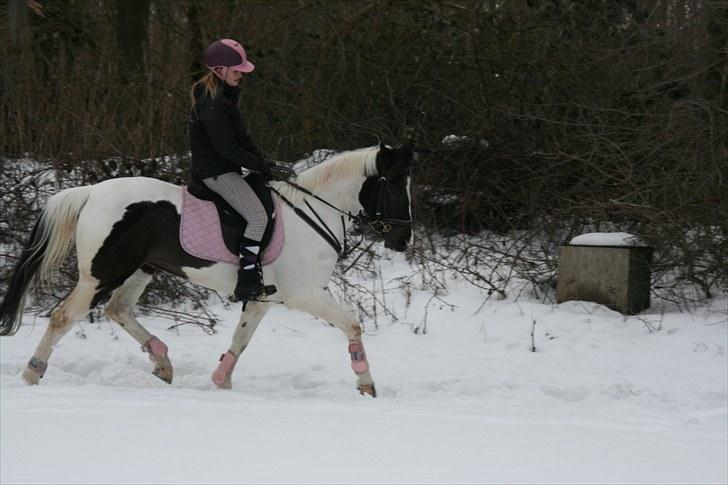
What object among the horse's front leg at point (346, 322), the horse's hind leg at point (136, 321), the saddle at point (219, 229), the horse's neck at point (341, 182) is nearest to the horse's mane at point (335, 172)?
the horse's neck at point (341, 182)

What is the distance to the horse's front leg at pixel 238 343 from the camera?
635 centimetres

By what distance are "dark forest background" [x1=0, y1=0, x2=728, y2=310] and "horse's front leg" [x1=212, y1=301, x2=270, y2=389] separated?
3.32m

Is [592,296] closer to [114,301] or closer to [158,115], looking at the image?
[114,301]

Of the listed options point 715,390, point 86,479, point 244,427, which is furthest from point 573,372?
point 86,479

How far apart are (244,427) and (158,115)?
235 inches

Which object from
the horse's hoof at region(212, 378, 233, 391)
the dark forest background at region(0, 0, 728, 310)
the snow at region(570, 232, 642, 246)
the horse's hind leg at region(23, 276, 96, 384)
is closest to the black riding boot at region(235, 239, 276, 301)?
the horse's hoof at region(212, 378, 233, 391)

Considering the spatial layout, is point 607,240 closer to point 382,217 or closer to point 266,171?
point 382,217

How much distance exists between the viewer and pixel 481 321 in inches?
331

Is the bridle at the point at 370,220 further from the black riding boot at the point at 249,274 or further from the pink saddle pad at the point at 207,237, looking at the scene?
the black riding boot at the point at 249,274

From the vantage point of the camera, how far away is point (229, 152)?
6035 millimetres

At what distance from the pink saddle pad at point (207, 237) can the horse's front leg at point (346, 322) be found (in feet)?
1.29

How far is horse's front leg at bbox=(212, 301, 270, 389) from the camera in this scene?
20.8 feet

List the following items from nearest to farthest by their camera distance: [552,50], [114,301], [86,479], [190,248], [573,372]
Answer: [86,479], [190,248], [114,301], [573,372], [552,50]

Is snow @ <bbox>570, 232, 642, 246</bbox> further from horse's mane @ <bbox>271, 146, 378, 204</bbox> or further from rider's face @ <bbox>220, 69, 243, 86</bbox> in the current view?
rider's face @ <bbox>220, 69, 243, 86</bbox>
